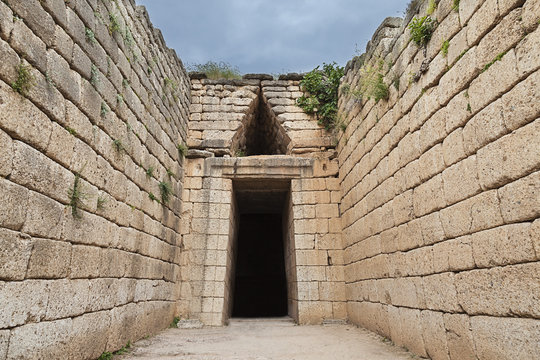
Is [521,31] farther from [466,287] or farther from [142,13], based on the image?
[142,13]

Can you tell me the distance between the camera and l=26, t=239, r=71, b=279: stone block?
8.21ft

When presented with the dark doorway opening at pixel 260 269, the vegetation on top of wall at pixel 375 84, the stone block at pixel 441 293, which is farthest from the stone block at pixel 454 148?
the dark doorway opening at pixel 260 269

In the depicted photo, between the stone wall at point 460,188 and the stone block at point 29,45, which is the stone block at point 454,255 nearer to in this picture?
the stone wall at point 460,188

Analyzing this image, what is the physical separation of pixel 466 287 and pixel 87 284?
11.4 feet

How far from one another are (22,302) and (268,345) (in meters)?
2.95

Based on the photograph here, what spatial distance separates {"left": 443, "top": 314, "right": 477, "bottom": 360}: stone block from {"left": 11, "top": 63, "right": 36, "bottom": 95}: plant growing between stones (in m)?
3.96

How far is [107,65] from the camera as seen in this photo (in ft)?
12.3

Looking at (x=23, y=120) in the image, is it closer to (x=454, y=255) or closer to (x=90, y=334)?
(x=90, y=334)

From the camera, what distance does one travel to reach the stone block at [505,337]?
86.1 inches

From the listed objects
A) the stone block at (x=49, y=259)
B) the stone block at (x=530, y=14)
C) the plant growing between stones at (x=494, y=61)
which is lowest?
the stone block at (x=49, y=259)

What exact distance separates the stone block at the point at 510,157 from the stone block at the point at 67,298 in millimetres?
3606

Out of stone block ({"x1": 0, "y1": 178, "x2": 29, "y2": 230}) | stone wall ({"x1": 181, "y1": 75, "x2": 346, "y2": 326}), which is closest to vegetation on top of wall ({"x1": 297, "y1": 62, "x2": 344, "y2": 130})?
stone wall ({"x1": 181, "y1": 75, "x2": 346, "y2": 326})

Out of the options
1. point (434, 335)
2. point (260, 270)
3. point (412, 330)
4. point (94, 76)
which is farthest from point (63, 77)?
point (260, 270)

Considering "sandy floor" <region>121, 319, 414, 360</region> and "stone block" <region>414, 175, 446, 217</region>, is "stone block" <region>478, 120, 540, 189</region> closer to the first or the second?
"stone block" <region>414, 175, 446, 217</region>
